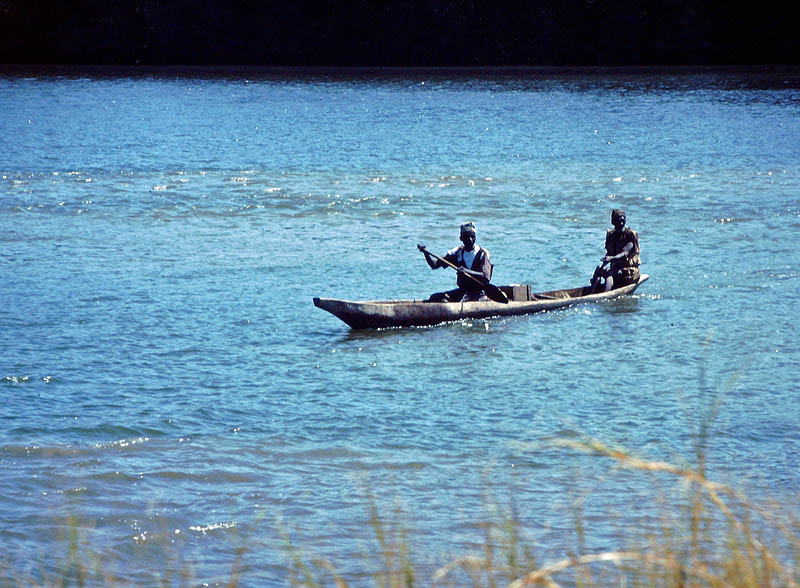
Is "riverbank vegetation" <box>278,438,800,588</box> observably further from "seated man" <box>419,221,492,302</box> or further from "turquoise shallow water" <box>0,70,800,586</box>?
"seated man" <box>419,221,492,302</box>

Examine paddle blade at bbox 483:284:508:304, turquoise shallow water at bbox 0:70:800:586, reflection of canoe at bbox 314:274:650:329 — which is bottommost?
turquoise shallow water at bbox 0:70:800:586

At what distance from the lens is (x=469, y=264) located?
663 inches

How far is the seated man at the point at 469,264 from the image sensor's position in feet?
54.3

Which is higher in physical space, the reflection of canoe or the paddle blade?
the paddle blade

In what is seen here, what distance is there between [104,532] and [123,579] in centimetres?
103

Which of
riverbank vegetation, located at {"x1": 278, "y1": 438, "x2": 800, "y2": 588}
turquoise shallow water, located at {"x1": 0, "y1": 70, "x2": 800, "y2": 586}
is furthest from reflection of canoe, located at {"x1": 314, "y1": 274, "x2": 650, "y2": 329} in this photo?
riverbank vegetation, located at {"x1": 278, "y1": 438, "x2": 800, "y2": 588}

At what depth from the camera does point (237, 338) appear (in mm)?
16797

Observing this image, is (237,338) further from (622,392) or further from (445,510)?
(445,510)

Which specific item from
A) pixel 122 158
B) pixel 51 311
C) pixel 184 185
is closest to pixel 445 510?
pixel 51 311

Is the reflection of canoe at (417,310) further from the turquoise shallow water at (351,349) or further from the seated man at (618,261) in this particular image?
the seated man at (618,261)

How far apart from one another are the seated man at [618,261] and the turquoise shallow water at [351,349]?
1.61 ft

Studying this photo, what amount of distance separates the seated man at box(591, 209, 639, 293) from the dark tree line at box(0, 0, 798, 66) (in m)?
70.6

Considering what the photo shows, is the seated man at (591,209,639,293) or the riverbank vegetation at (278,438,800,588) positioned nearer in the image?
the riverbank vegetation at (278,438,800,588)

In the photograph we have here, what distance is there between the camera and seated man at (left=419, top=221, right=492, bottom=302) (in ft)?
54.3
